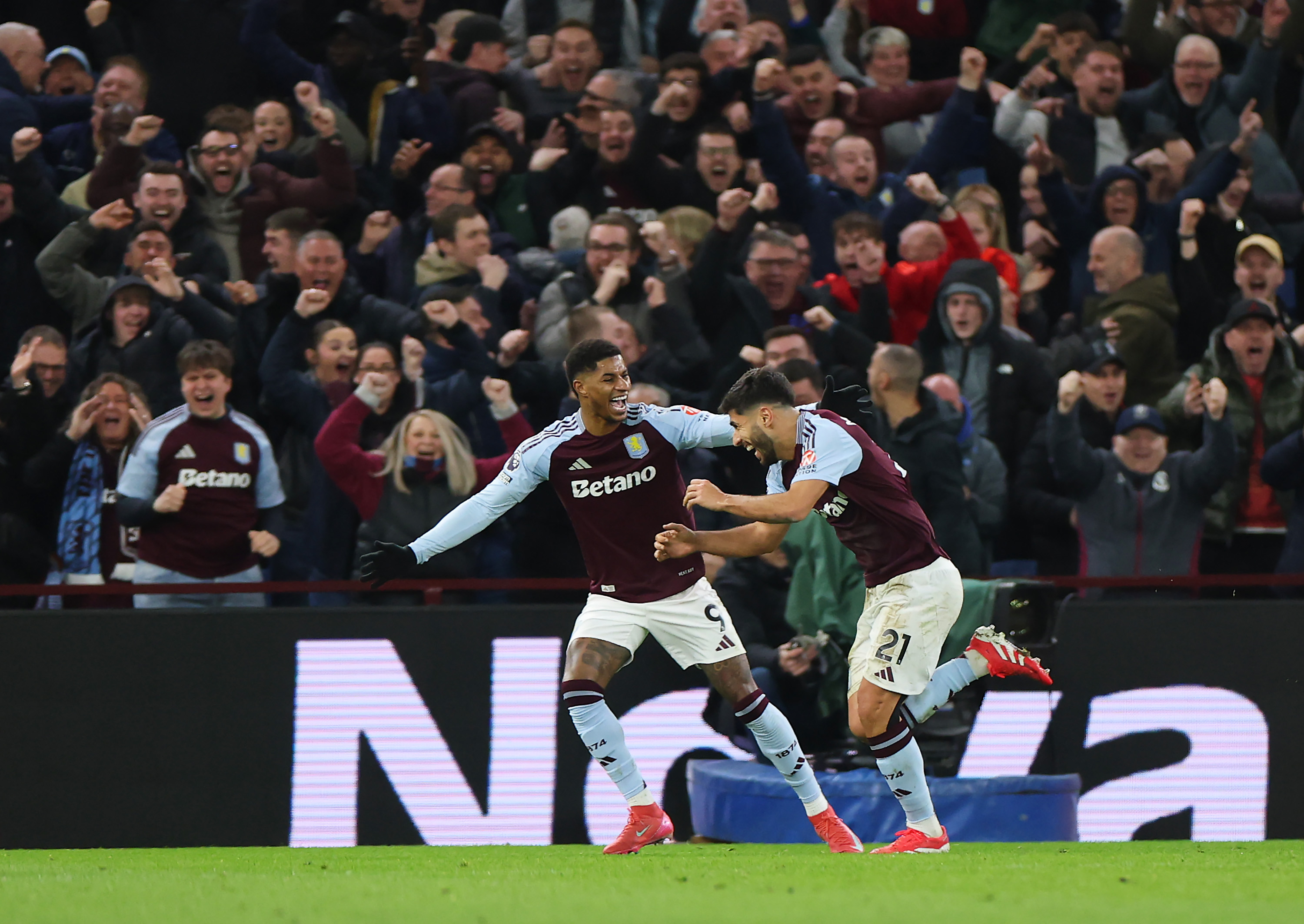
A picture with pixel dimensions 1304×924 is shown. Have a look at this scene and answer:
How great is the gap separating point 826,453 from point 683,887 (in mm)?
2209

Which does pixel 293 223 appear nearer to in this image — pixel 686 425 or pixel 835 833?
pixel 686 425

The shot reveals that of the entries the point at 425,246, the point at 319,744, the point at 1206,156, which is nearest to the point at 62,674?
the point at 319,744

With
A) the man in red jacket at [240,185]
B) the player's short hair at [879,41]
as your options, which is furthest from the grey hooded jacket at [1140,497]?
the man in red jacket at [240,185]

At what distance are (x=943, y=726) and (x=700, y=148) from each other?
4361 millimetres

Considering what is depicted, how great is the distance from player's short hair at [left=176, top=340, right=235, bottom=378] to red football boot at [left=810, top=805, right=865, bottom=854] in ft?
13.6

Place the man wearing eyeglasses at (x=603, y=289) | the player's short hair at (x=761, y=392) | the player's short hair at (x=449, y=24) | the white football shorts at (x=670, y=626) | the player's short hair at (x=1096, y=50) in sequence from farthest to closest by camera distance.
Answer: the player's short hair at (x=449, y=24) → the player's short hair at (x=1096, y=50) → the man wearing eyeglasses at (x=603, y=289) → the white football shorts at (x=670, y=626) → the player's short hair at (x=761, y=392)

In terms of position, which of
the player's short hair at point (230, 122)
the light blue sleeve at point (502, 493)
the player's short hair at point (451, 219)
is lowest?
the light blue sleeve at point (502, 493)

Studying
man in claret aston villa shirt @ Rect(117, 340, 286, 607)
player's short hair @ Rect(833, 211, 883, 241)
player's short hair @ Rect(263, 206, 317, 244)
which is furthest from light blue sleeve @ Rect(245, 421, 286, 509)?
player's short hair @ Rect(833, 211, 883, 241)

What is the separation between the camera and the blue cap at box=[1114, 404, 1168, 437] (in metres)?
9.62

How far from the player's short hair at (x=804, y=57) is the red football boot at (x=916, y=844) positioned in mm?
6310

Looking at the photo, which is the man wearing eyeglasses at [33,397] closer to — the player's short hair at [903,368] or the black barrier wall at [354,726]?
the black barrier wall at [354,726]

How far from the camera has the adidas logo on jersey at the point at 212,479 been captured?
9023mm

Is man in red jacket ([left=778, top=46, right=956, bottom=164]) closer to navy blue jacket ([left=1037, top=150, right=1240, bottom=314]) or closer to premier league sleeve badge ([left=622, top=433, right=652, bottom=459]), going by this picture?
navy blue jacket ([left=1037, top=150, right=1240, bottom=314])

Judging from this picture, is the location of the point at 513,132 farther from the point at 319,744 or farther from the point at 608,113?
the point at 319,744
